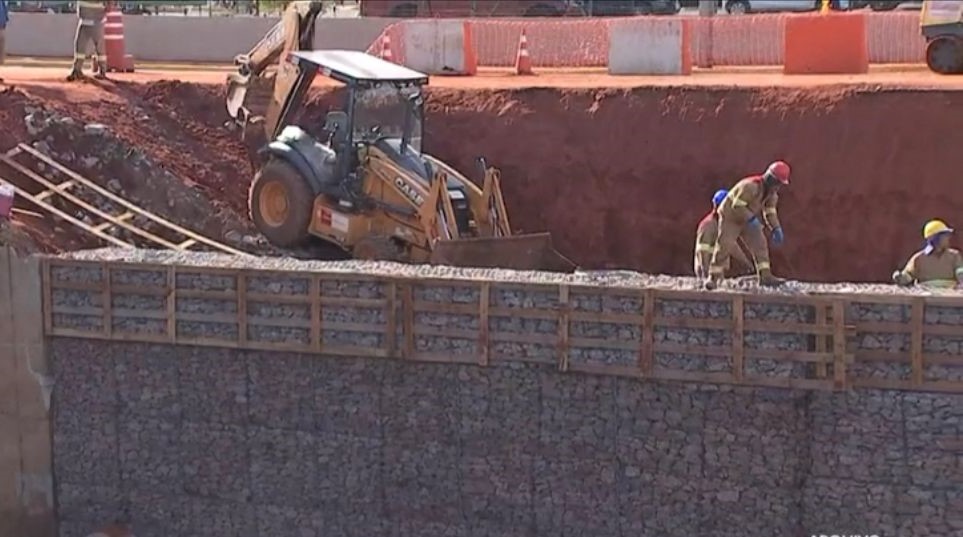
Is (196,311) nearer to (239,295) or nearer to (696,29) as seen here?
(239,295)

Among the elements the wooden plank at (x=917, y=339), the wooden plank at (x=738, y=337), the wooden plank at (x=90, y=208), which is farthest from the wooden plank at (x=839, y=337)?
the wooden plank at (x=90, y=208)

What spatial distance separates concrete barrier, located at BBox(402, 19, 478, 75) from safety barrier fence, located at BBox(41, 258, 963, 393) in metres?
10.6

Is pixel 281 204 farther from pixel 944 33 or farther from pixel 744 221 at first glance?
pixel 944 33

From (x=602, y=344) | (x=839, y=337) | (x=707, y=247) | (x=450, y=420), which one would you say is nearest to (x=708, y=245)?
(x=707, y=247)

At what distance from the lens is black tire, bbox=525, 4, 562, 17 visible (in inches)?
1283

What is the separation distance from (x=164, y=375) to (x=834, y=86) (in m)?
9.67

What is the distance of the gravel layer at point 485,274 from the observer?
414 inches

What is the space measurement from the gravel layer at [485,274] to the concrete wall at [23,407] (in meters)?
0.57

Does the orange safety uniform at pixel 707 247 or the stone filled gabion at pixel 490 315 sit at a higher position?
the orange safety uniform at pixel 707 247

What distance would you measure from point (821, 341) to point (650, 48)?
1135 cm

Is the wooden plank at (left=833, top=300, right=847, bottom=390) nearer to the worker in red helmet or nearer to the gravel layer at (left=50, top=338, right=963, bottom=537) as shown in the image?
the gravel layer at (left=50, top=338, right=963, bottom=537)

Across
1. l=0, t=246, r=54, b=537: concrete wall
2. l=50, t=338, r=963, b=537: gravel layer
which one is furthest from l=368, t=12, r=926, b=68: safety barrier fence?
l=50, t=338, r=963, b=537: gravel layer

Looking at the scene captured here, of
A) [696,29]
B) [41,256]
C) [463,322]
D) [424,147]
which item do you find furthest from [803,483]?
[696,29]

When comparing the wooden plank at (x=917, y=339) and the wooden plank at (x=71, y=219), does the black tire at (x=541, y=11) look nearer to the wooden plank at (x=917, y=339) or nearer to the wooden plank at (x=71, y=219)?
the wooden plank at (x=71, y=219)
